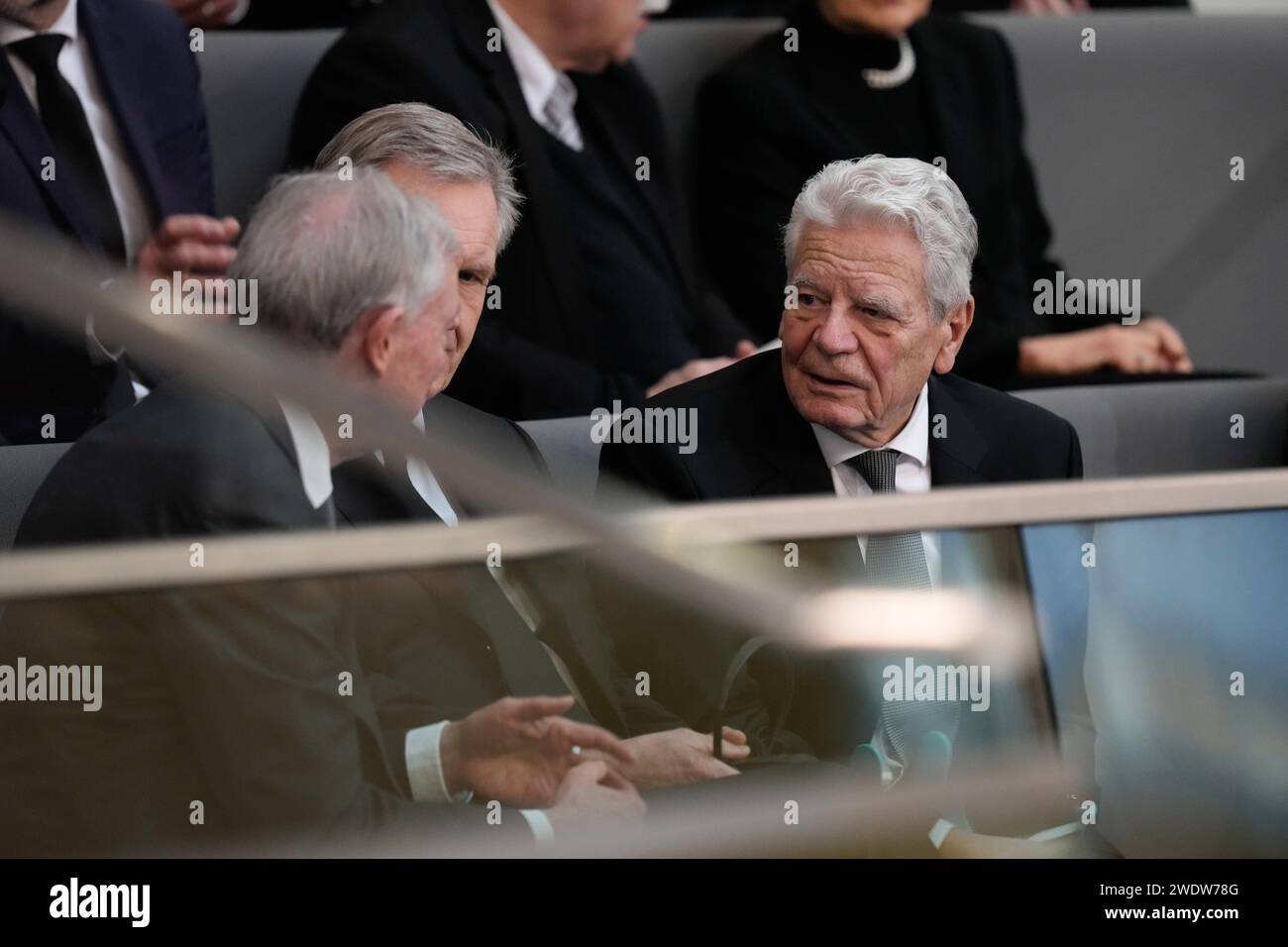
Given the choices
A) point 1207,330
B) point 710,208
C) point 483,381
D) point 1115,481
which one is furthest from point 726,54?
point 1115,481

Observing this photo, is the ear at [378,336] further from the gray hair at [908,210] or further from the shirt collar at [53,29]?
the shirt collar at [53,29]

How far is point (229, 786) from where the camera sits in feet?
2.87

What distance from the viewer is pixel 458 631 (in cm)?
89

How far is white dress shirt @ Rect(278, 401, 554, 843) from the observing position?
85 cm

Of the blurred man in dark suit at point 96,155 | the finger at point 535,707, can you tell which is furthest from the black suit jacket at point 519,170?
the finger at point 535,707

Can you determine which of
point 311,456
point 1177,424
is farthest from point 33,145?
point 1177,424

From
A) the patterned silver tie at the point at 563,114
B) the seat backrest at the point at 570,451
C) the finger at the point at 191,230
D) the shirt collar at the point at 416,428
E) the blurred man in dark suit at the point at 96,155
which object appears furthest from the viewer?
the patterned silver tie at the point at 563,114

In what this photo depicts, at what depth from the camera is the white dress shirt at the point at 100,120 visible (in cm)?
133

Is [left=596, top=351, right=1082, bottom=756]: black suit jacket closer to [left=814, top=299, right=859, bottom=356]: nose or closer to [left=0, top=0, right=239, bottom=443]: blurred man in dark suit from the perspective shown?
[left=814, top=299, right=859, bottom=356]: nose

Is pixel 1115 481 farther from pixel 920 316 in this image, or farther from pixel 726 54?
pixel 726 54

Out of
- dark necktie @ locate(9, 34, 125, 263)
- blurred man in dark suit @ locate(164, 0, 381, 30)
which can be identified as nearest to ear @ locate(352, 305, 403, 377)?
dark necktie @ locate(9, 34, 125, 263)
